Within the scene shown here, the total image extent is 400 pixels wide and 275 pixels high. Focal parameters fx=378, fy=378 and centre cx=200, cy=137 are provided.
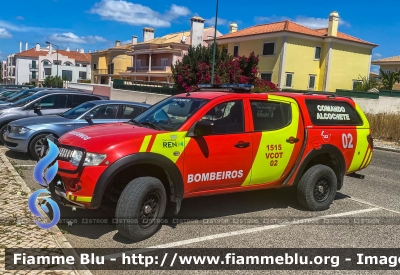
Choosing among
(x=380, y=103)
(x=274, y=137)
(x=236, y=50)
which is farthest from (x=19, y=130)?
(x=236, y=50)

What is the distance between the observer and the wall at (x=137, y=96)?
100 feet

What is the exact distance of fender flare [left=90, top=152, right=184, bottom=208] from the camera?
14.1ft

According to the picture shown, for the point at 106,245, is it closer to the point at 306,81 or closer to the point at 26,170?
the point at 26,170

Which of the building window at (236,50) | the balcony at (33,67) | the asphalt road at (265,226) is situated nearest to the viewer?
the asphalt road at (265,226)

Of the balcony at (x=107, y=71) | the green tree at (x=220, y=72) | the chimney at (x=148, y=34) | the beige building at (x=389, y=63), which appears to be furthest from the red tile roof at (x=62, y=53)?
the green tree at (x=220, y=72)

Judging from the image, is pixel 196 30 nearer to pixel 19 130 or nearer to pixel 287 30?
pixel 287 30

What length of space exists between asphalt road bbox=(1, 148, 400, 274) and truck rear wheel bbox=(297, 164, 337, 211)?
0.49ft

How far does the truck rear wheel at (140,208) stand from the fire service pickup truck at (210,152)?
0.5 inches

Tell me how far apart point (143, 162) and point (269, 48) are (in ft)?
112

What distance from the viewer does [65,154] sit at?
4566 mm

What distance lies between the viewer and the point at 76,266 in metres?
3.88

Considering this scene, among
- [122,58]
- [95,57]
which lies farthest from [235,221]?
[95,57]

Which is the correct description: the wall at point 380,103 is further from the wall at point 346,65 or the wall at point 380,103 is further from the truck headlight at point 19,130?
the truck headlight at point 19,130

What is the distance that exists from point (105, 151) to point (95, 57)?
71.6 metres
